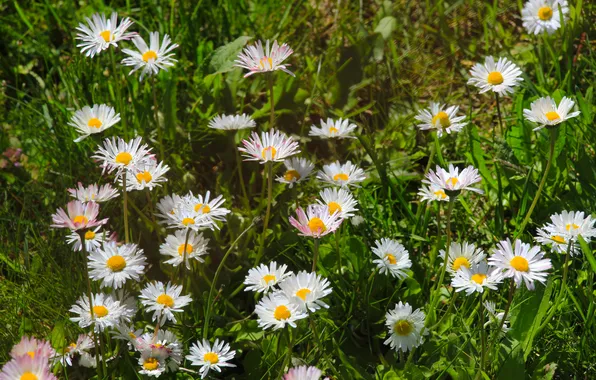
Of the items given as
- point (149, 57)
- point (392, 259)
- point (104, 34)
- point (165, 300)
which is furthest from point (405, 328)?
point (104, 34)

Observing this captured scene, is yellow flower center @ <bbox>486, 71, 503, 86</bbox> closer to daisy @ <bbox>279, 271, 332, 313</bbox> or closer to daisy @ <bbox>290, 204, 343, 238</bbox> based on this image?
daisy @ <bbox>290, 204, 343, 238</bbox>

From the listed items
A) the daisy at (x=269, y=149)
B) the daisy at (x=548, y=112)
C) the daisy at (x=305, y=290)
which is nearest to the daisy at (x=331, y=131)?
the daisy at (x=269, y=149)

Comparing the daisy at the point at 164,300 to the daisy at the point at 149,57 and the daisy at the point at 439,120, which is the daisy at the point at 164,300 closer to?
the daisy at the point at 149,57

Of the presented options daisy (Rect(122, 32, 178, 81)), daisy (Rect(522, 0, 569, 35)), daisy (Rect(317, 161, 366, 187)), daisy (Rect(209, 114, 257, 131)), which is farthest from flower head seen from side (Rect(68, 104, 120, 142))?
daisy (Rect(522, 0, 569, 35))

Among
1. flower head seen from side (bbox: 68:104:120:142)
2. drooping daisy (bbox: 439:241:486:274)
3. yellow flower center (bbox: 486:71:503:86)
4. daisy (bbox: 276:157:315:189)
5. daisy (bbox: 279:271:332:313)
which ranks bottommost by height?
daisy (bbox: 279:271:332:313)

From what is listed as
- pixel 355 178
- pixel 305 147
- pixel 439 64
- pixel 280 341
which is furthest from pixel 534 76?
pixel 280 341

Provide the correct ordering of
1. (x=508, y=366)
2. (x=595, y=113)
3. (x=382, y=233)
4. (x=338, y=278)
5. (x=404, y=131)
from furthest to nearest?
1. (x=404, y=131)
2. (x=595, y=113)
3. (x=382, y=233)
4. (x=338, y=278)
5. (x=508, y=366)

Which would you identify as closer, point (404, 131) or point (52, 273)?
point (52, 273)

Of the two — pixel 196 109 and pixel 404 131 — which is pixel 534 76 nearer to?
pixel 404 131
